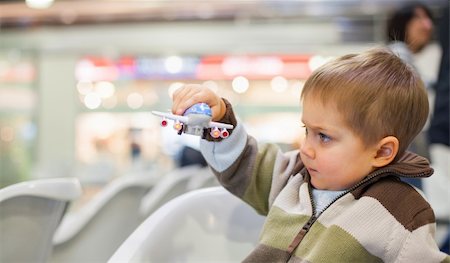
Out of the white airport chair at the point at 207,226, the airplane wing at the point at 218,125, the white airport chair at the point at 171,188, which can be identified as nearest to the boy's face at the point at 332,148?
the airplane wing at the point at 218,125

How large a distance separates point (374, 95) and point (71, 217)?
1588 mm

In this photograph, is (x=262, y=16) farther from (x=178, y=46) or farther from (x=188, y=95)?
(x=188, y=95)

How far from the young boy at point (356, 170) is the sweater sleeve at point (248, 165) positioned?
76 mm

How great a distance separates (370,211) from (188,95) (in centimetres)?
37

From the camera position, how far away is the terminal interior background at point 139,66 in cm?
548

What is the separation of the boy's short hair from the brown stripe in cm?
7

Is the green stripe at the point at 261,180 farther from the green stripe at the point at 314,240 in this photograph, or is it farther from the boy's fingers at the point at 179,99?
the boy's fingers at the point at 179,99

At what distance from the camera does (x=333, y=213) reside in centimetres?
110

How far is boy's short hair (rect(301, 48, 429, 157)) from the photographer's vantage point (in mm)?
1075

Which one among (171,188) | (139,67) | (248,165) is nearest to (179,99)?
(248,165)

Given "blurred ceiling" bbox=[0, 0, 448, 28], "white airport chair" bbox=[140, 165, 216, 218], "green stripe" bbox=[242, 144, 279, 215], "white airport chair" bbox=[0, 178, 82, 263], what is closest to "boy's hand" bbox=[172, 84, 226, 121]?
"green stripe" bbox=[242, 144, 279, 215]

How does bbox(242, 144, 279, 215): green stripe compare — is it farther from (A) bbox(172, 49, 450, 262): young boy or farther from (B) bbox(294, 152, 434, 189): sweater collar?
(B) bbox(294, 152, 434, 189): sweater collar

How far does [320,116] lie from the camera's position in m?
1.10

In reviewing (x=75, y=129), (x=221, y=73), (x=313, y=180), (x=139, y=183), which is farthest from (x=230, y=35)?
(x=313, y=180)
